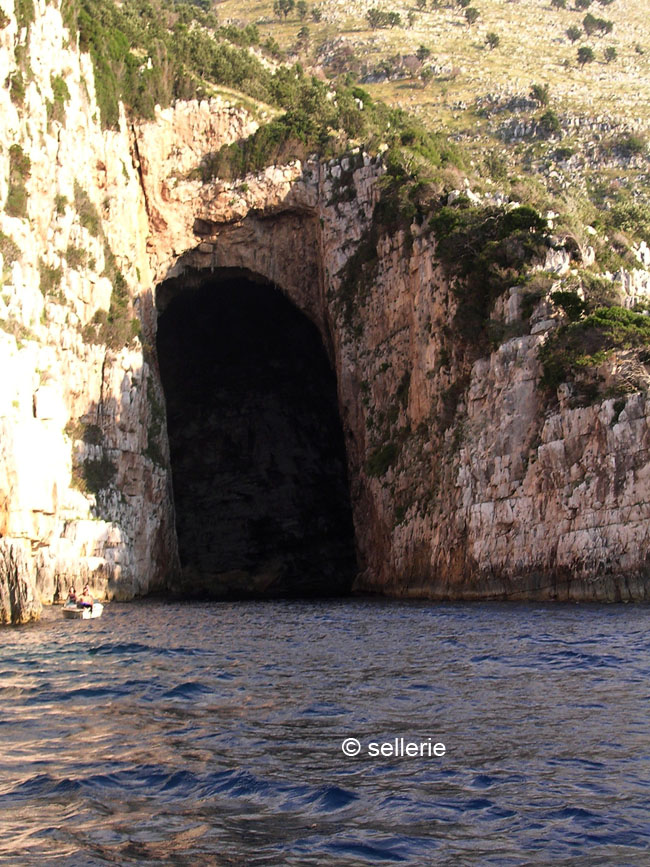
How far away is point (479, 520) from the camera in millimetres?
44562

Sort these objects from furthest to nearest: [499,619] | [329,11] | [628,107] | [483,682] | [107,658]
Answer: [329,11] → [628,107] → [499,619] → [107,658] → [483,682]

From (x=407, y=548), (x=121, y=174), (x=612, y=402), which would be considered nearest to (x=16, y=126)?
(x=121, y=174)

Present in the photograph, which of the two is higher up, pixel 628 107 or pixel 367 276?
pixel 628 107

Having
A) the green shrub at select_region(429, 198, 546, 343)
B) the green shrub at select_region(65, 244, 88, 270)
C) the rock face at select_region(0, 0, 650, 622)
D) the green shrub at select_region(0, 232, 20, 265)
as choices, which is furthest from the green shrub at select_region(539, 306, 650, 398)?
the green shrub at select_region(0, 232, 20, 265)

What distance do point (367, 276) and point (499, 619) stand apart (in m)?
29.3

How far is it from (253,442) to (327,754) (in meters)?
53.5

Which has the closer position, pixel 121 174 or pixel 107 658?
pixel 107 658

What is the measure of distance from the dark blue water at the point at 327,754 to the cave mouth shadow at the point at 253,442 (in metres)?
38.0

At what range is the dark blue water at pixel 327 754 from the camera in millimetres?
11141

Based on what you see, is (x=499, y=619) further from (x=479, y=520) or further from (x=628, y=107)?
(x=628, y=107)

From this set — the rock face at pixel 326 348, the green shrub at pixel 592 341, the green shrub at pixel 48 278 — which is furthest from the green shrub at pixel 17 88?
the green shrub at pixel 592 341

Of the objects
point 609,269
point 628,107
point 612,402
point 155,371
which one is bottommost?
point 612,402

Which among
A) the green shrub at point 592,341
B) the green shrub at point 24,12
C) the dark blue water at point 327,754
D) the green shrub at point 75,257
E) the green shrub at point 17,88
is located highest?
the green shrub at point 24,12

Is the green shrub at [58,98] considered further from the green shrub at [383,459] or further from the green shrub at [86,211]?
the green shrub at [383,459]
